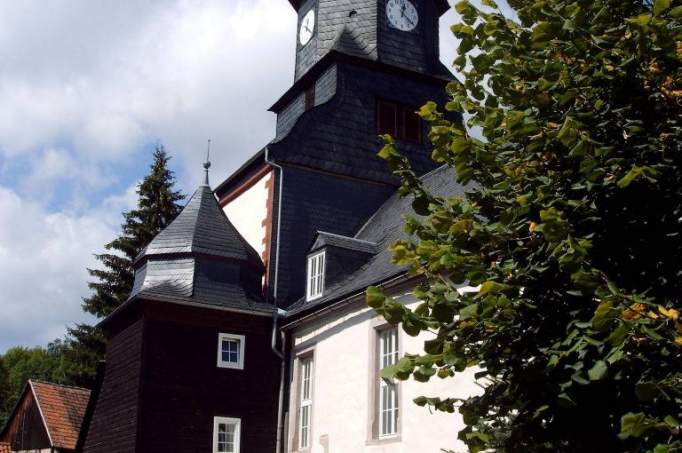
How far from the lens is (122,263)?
37.4 meters

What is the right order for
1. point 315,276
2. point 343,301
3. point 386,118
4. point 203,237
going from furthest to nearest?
point 386,118 < point 203,237 < point 315,276 < point 343,301

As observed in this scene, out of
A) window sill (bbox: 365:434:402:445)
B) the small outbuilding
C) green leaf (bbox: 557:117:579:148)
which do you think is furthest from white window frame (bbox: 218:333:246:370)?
green leaf (bbox: 557:117:579:148)

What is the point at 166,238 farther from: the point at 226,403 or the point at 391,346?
the point at 391,346

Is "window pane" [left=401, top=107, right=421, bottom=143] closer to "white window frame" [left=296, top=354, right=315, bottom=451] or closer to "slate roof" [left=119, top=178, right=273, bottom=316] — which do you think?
"slate roof" [left=119, top=178, right=273, bottom=316]

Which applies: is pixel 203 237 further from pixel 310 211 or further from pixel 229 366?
pixel 229 366

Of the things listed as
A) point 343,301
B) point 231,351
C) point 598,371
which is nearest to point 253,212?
point 231,351

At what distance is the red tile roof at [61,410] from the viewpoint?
84.4ft

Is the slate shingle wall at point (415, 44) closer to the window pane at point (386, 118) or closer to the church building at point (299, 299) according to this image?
the church building at point (299, 299)

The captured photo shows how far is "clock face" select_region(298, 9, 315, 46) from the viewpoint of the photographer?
26023 mm

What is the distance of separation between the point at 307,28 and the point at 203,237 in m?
8.49

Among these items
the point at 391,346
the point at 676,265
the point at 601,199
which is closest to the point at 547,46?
the point at 601,199

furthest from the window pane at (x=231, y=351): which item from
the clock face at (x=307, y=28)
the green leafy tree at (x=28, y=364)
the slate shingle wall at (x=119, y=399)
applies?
the green leafy tree at (x=28, y=364)

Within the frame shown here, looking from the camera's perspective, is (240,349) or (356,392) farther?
(240,349)

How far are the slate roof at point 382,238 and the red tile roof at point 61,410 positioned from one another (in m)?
9.55
